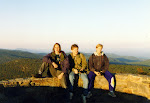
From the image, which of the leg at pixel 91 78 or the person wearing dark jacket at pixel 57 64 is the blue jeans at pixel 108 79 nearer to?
the leg at pixel 91 78

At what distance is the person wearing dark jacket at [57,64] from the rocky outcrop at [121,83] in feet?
1.11

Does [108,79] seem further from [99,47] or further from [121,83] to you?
[99,47]

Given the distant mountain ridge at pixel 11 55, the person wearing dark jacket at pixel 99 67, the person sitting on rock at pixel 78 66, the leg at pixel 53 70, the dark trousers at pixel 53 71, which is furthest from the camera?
the distant mountain ridge at pixel 11 55

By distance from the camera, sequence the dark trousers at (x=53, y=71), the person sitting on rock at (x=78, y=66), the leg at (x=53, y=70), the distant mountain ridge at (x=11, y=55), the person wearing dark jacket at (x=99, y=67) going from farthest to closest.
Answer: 1. the distant mountain ridge at (x=11, y=55)
2. the person wearing dark jacket at (x=99, y=67)
3. the leg at (x=53, y=70)
4. the person sitting on rock at (x=78, y=66)
5. the dark trousers at (x=53, y=71)

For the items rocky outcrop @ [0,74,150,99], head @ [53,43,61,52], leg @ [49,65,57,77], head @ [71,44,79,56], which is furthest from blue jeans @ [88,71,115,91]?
head @ [53,43,61,52]

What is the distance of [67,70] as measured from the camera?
4551mm

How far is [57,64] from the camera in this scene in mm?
4828

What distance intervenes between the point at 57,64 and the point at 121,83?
2.67 meters

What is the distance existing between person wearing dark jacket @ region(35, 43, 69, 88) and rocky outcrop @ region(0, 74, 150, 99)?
34 centimetres

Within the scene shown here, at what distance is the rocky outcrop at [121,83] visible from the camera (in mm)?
4492

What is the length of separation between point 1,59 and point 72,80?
483 feet

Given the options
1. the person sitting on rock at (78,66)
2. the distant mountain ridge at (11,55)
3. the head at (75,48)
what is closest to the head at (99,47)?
the person sitting on rock at (78,66)

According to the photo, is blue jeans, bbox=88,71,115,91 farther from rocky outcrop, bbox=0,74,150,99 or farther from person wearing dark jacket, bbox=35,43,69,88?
person wearing dark jacket, bbox=35,43,69,88

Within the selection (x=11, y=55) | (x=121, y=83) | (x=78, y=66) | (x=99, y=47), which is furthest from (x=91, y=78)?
(x=11, y=55)
